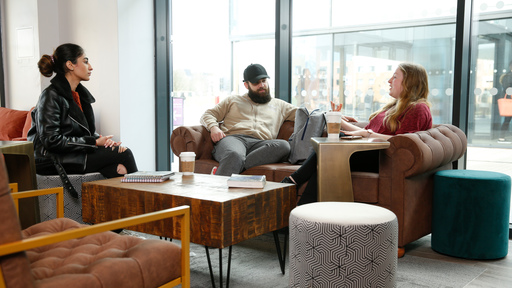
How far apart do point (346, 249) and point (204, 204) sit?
0.66 m

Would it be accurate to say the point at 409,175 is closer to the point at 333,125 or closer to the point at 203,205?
the point at 333,125

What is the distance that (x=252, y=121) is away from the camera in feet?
13.5

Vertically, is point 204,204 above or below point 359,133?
below

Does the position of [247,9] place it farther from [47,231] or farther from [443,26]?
[47,231]

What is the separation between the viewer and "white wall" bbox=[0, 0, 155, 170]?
4.88 metres

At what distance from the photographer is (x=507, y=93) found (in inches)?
139

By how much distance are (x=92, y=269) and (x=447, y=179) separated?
7.47 ft

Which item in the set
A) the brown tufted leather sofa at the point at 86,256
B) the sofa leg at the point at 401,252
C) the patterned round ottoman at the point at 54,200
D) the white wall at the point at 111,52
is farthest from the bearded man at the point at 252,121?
the brown tufted leather sofa at the point at 86,256

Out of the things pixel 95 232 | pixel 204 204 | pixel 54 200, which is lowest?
pixel 54 200

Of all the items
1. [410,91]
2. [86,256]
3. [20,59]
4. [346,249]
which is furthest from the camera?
[20,59]

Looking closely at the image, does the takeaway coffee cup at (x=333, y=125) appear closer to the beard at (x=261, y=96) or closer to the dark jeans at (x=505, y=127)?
the beard at (x=261, y=96)

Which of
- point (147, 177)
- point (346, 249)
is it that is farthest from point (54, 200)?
point (346, 249)

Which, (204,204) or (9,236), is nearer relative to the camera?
(9,236)

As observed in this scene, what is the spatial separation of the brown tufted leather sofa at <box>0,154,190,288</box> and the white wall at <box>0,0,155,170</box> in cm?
323
